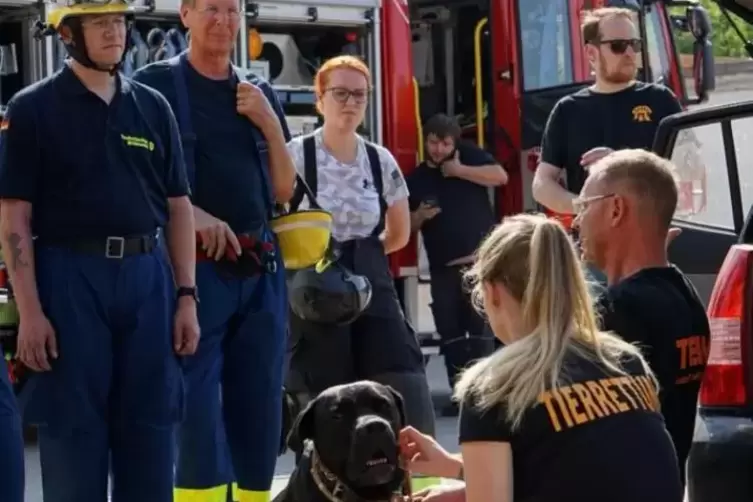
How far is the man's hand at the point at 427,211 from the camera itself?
1061cm

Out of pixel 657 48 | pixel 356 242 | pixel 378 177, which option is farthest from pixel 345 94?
pixel 657 48

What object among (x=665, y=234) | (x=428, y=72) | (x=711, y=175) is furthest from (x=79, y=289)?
(x=428, y=72)

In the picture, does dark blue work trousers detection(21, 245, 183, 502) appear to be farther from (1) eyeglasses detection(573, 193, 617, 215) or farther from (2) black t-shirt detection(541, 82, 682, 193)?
(2) black t-shirt detection(541, 82, 682, 193)

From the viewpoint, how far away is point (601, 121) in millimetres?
6555

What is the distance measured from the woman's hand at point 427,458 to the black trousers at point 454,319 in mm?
6665

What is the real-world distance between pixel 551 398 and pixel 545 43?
8.45 metres

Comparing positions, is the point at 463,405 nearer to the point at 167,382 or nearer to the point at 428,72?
the point at 167,382

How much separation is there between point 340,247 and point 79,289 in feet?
5.56

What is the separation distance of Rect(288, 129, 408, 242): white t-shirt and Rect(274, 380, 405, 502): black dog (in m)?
1.36

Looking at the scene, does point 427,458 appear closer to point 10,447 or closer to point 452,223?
point 10,447

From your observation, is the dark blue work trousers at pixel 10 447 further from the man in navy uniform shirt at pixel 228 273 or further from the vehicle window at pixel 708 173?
the vehicle window at pixel 708 173

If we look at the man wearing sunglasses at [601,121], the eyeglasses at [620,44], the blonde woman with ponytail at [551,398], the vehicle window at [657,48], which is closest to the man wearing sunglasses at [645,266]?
the blonde woman with ponytail at [551,398]

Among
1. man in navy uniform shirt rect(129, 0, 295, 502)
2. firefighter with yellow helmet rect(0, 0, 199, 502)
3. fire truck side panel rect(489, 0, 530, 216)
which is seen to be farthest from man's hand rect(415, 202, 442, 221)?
firefighter with yellow helmet rect(0, 0, 199, 502)

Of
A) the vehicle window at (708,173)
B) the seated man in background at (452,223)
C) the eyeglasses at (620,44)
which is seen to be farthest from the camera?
the seated man in background at (452,223)
